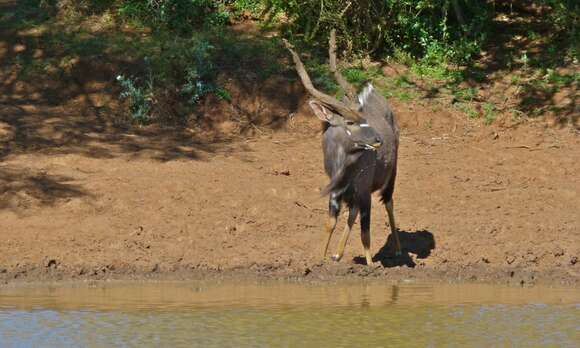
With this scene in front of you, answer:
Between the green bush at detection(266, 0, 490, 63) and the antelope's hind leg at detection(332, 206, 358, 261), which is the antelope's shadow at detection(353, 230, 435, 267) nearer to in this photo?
the antelope's hind leg at detection(332, 206, 358, 261)

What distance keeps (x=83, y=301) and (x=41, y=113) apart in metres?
5.28

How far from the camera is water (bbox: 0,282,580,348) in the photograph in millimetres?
7711

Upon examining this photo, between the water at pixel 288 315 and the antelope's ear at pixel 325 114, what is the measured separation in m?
1.50

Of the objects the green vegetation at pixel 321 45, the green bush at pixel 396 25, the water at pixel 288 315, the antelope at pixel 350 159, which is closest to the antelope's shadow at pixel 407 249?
the antelope at pixel 350 159

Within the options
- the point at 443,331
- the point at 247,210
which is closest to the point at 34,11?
the point at 247,210

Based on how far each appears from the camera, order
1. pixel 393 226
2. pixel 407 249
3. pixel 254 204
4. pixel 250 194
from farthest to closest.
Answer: pixel 250 194 → pixel 254 204 → pixel 407 249 → pixel 393 226

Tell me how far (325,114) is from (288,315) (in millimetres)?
2451

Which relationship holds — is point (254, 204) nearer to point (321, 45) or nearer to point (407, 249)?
point (407, 249)

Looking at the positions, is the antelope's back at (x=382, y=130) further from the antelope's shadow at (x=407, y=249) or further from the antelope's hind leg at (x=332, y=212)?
the antelope's shadow at (x=407, y=249)

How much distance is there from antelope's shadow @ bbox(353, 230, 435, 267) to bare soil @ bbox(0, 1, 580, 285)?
0.02m

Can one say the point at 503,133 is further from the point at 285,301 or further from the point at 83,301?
the point at 83,301

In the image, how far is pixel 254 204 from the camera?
1148 centimetres

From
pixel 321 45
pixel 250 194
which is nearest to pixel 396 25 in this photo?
pixel 321 45

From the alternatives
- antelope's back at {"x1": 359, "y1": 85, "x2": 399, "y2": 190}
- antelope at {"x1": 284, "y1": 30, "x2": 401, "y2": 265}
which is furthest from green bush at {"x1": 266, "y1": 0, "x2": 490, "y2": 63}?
antelope at {"x1": 284, "y1": 30, "x2": 401, "y2": 265}
